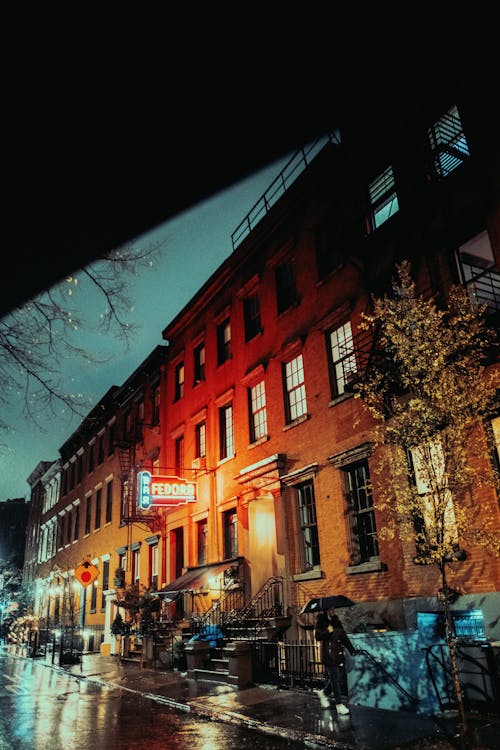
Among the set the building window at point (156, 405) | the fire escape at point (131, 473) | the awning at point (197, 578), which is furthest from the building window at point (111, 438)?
the awning at point (197, 578)

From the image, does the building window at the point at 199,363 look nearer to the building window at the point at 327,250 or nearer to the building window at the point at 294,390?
the building window at the point at 294,390

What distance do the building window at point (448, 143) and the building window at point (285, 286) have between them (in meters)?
6.29

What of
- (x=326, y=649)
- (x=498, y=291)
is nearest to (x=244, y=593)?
(x=326, y=649)

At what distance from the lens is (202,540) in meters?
21.8

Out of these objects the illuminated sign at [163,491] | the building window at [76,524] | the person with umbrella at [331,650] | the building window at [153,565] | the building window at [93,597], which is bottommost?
the person with umbrella at [331,650]

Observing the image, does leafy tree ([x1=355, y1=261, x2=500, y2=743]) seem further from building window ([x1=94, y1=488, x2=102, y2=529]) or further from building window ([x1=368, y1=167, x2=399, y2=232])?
building window ([x1=94, y1=488, x2=102, y2=529])

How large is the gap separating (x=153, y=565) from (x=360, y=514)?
14368 millimetres

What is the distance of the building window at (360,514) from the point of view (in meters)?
13.8

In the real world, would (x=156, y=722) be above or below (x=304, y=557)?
below

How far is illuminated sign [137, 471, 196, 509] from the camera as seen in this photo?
808 inches

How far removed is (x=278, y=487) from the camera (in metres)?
16.7

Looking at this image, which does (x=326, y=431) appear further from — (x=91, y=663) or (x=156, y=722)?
(x=91, y=663)

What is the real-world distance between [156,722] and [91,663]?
46.1 feet

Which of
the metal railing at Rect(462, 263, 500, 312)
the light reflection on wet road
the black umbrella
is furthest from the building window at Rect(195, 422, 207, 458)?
the metal railing at Rect(462, 263, 500, 312)
